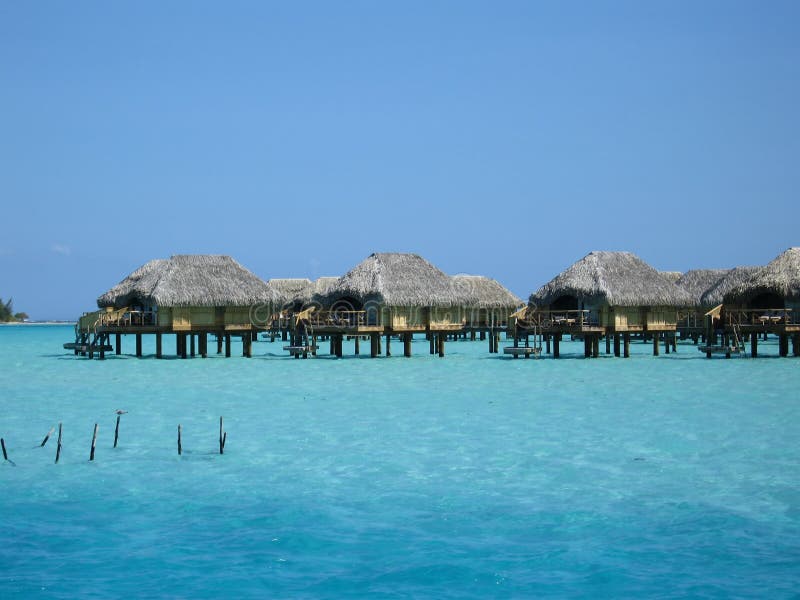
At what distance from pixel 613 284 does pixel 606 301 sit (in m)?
1.20

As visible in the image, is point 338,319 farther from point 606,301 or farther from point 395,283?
point 606,301

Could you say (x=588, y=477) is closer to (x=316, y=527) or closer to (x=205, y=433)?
(x=316, y=527)

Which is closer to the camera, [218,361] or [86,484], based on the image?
[86,484]

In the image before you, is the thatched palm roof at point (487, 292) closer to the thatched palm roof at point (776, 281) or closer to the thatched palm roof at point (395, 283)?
the thatched palm roof at point (395, 283)

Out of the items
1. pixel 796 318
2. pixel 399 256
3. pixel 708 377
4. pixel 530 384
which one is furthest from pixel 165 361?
pixel 796 318

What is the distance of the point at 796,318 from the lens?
38.3 metres

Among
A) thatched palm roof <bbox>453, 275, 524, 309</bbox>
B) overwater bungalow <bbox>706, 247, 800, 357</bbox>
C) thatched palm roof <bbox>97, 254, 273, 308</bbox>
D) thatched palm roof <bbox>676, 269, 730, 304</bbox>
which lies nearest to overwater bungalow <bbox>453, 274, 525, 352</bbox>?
thatched palm roof <bbox>453, 275, 524, 309</bbox>

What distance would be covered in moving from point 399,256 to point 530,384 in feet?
49.1

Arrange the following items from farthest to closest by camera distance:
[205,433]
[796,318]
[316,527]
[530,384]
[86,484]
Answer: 1. [796,318]
2. [530,384]
3. [205,433]
4. [86,484]
5. [316,527]

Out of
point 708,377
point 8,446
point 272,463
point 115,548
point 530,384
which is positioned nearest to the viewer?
point 115,548

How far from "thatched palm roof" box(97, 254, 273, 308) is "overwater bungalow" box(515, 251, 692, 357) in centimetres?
1158

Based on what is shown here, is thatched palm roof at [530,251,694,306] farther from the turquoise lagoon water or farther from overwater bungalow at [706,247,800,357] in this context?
the turquoise lagoon water

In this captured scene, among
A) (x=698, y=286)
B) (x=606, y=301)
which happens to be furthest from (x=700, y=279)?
(x=606, y=301)

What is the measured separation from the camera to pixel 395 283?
40281 millimetres
